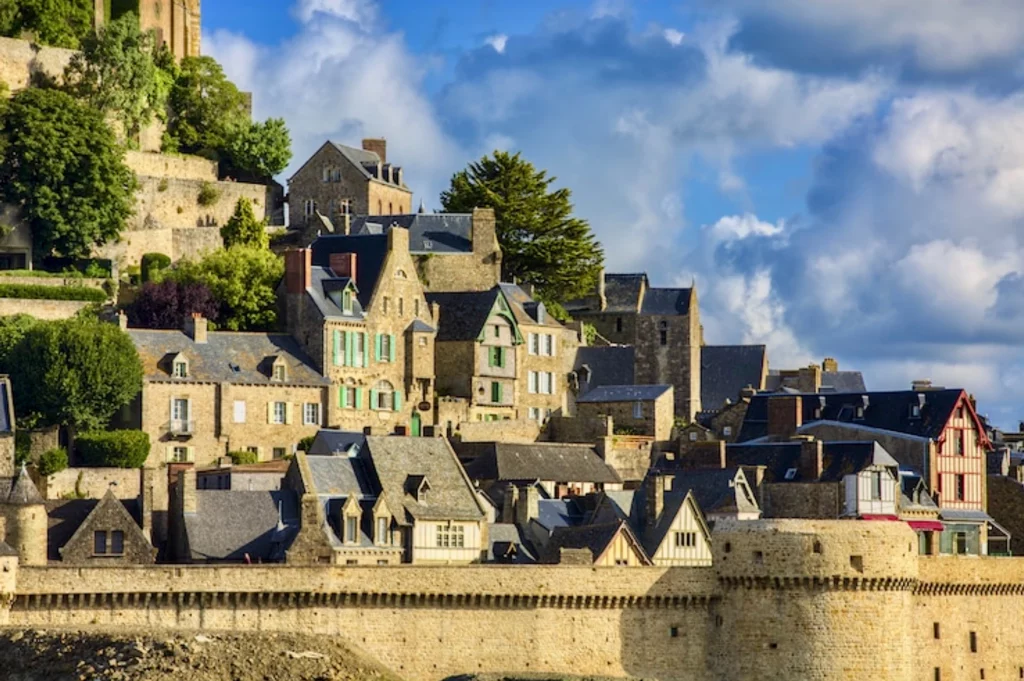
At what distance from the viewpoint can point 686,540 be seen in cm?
6394

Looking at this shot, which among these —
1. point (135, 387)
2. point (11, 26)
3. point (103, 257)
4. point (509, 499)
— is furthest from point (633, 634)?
point (11, 26)

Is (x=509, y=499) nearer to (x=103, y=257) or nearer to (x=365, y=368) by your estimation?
(x=365, y=368)

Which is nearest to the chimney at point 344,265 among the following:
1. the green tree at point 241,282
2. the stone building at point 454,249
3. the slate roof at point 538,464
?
the green tree at point 241,282

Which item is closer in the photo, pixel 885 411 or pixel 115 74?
pixel 885 411

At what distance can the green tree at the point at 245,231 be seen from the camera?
8175 centimetres

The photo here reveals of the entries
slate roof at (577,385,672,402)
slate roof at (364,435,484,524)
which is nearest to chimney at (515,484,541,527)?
slate roof at (364,435,484,524)

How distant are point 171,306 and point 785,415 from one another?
16595 mm

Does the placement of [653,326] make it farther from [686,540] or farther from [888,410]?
[686,540]

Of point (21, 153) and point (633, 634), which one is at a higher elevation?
point (21, 153)

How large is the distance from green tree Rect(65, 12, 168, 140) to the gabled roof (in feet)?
73.0

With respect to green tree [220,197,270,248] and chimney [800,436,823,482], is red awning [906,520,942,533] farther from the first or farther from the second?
green tree [220,197,270,248]

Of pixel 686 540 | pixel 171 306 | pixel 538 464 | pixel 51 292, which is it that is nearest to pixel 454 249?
pixel 171 306

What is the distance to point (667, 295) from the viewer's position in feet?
279

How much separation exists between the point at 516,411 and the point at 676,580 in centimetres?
1778
